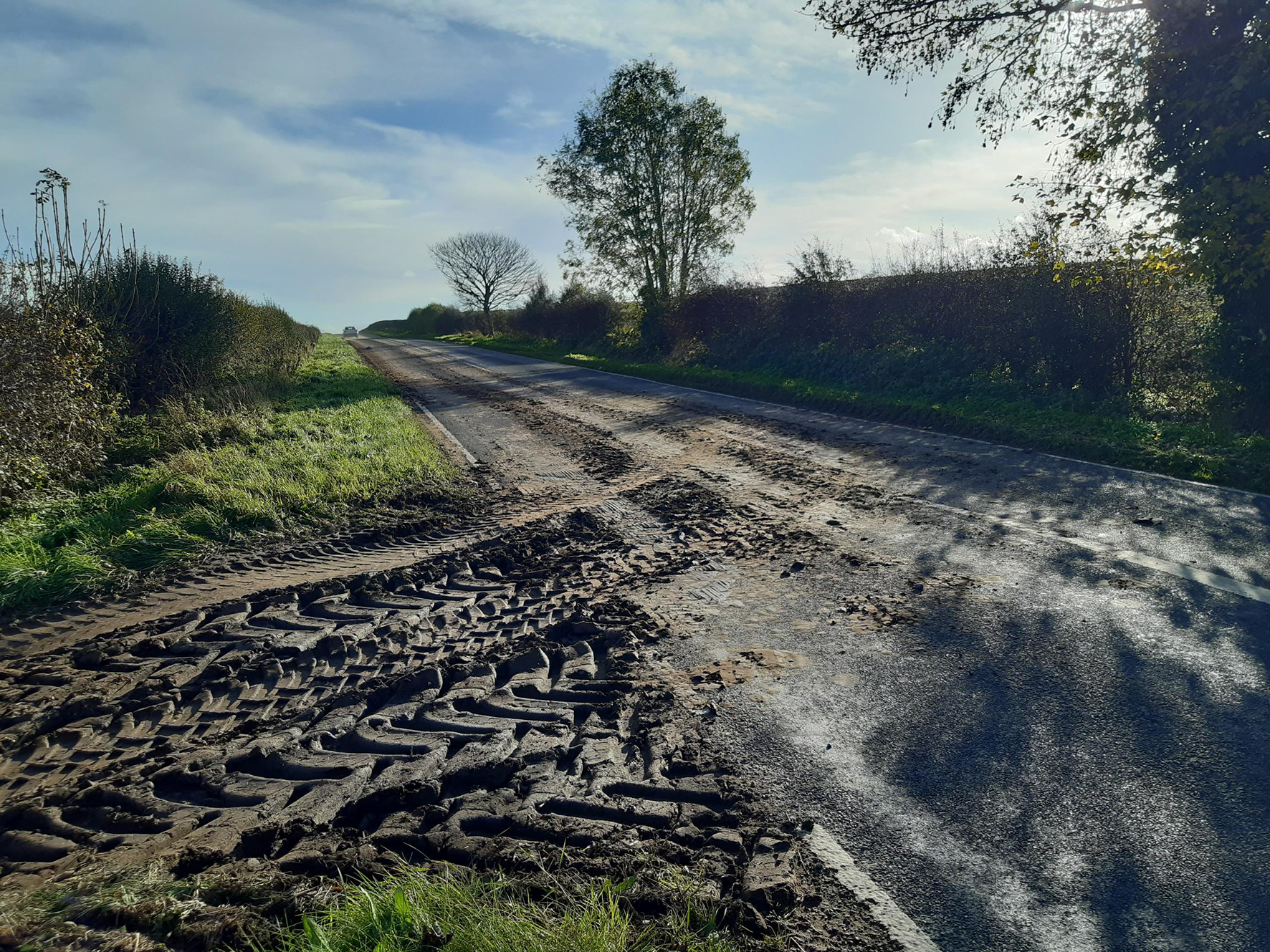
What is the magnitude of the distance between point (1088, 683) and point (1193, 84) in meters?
9.98

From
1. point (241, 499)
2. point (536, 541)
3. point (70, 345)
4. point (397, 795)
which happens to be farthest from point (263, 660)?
point (70, 345)

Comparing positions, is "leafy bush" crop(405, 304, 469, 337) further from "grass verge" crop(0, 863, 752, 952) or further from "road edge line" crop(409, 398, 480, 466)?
"grass verge" crop(0, 863, 752, 952)

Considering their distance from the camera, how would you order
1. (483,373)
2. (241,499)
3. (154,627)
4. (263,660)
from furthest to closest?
(483,373), (241,499), (154,627), (263,660)

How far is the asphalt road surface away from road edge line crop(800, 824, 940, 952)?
4 cm

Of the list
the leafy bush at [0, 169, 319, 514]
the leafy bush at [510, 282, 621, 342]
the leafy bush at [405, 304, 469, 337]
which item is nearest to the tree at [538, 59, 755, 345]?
the leafy bush at [510, 282, 621, 342]

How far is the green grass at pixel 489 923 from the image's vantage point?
211 centimetres

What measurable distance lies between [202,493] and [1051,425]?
34.8ft

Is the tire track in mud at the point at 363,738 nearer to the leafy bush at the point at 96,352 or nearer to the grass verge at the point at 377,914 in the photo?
the grass verge at the point at 377,914

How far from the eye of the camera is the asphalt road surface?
7.98ft

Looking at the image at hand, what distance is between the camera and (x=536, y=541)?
6.45 m

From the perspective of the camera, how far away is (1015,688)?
3.66 meters

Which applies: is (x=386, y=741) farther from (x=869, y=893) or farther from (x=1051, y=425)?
(x=1051, y=425)

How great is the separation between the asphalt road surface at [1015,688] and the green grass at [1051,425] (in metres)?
0.98

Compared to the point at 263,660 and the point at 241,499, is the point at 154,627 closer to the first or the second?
the point at 263,660
